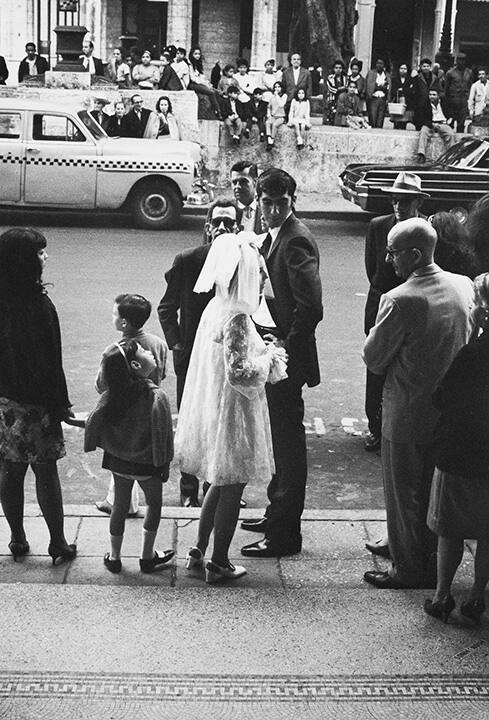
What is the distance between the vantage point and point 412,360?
4980 millimetres

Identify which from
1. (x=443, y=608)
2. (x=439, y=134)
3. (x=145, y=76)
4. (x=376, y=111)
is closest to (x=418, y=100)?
(x=439, y=134)

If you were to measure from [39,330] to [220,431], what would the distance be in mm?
942

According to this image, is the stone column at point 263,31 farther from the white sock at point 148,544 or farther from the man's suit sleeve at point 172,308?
the white sock at point 148,544

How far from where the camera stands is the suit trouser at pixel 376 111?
76.1 ft

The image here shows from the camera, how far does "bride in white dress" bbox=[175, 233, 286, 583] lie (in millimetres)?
5074

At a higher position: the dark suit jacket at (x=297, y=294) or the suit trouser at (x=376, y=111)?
the suit trouser at (x=376, y=111)

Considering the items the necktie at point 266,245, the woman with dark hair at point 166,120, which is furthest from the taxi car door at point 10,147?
the necktie at point 266,245

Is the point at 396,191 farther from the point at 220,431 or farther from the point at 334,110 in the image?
the point at 334,110

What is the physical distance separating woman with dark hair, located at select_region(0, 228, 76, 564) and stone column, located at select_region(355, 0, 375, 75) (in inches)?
1285

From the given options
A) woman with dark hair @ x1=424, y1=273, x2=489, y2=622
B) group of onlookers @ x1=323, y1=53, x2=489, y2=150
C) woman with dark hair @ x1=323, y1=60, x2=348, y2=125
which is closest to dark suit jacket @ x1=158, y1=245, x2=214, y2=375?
woman with dark hair @ x1=424, y1=273, x2=489, y2=622

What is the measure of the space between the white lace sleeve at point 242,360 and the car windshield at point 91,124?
12213 millimetres

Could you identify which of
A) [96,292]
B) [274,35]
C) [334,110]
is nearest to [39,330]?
[96,292]

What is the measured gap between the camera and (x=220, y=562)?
5.20 metres

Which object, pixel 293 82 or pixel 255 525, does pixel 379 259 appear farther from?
pixel 293 82
